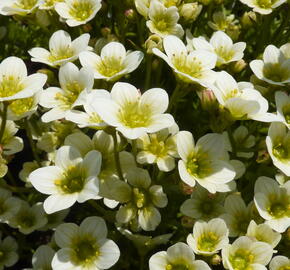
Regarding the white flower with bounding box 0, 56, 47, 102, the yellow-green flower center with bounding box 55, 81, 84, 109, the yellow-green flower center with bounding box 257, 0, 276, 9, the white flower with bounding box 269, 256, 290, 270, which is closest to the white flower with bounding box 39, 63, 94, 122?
the yellow-green flower center with bounding box 55, 81, 84, 109

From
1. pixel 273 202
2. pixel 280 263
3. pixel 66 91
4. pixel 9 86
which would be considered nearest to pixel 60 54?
pixel 66 91

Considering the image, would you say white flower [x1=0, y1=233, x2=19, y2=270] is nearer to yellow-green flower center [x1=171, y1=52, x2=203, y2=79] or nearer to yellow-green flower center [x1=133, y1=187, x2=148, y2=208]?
yellow-green flower center [x1=133, y1=187, x2=148, y2=208]

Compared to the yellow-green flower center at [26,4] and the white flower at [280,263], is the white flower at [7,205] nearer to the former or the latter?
the yellow-green flower center at [26,4]

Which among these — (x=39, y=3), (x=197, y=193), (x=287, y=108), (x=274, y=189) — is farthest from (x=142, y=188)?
(x=39, y=3)

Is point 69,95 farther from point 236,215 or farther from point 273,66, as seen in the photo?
point 273,66

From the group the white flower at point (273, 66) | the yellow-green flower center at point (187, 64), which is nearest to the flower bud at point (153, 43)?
the yellow-green flower center at point (187, 64)

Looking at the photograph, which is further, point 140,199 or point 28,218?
point 28,218
